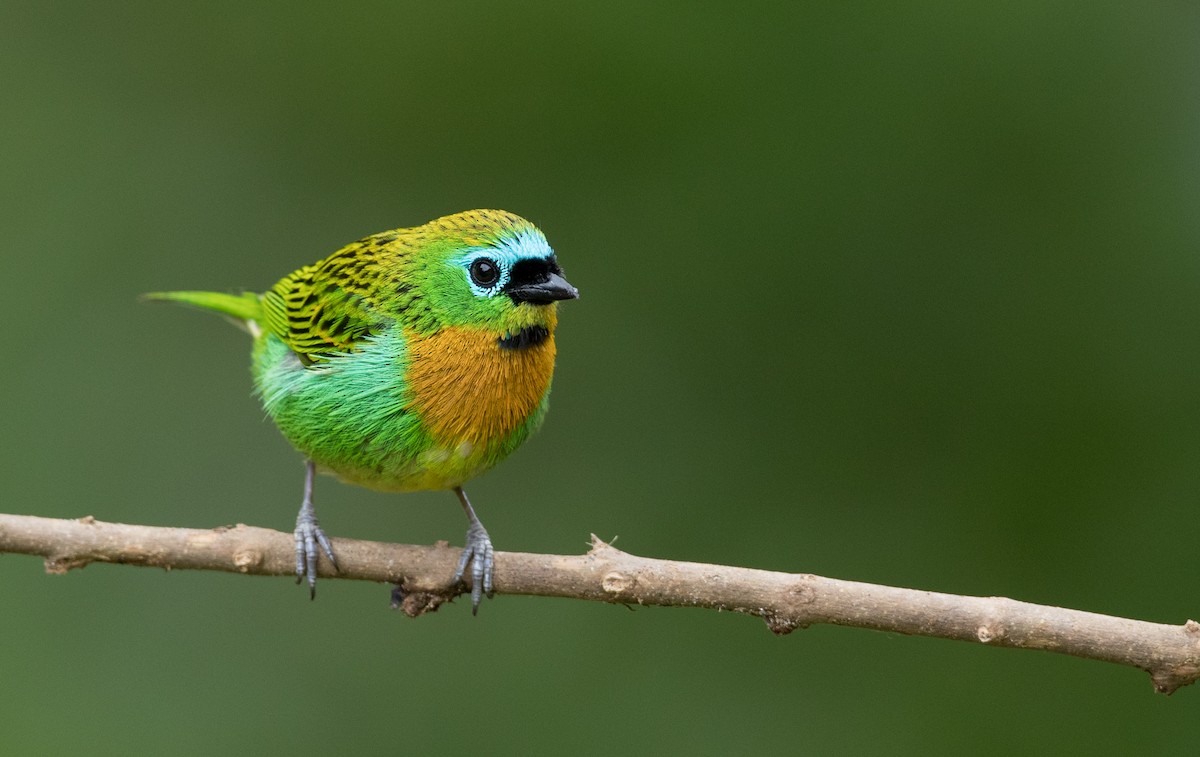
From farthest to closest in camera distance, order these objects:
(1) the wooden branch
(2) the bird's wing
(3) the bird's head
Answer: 1. (2) the bird's wing
2. (3) the bird's head
3. (1) the wooden branch

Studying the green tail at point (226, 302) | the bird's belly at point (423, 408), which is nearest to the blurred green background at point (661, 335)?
the green tail at point (226, 302)

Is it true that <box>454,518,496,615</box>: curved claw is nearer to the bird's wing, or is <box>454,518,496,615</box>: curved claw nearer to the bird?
the bird

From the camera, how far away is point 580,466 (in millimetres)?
6641

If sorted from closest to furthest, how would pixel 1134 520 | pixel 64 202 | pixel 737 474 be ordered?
pixel 1134 520
pixel 737 474
pixel 64 202

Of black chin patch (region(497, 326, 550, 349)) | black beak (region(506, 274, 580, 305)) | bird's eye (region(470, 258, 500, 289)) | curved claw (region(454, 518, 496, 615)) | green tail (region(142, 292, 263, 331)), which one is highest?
bird's eye (region(470, 258, 500, 289))

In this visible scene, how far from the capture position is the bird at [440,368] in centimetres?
429

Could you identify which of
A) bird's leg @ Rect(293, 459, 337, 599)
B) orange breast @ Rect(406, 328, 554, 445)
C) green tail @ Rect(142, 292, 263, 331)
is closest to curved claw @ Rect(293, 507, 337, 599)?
bird's leg @ Rect(293, 459, 337, 599)

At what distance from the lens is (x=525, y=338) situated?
436cm

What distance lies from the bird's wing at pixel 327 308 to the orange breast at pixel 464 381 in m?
0.32

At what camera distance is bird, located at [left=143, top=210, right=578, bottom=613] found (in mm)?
4285

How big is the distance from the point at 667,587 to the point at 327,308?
1.90 meters

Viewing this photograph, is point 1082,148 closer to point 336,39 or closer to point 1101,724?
point 1101,724

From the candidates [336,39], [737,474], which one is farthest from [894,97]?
[336,39]

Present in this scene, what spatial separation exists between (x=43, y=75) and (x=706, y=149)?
150 inches
